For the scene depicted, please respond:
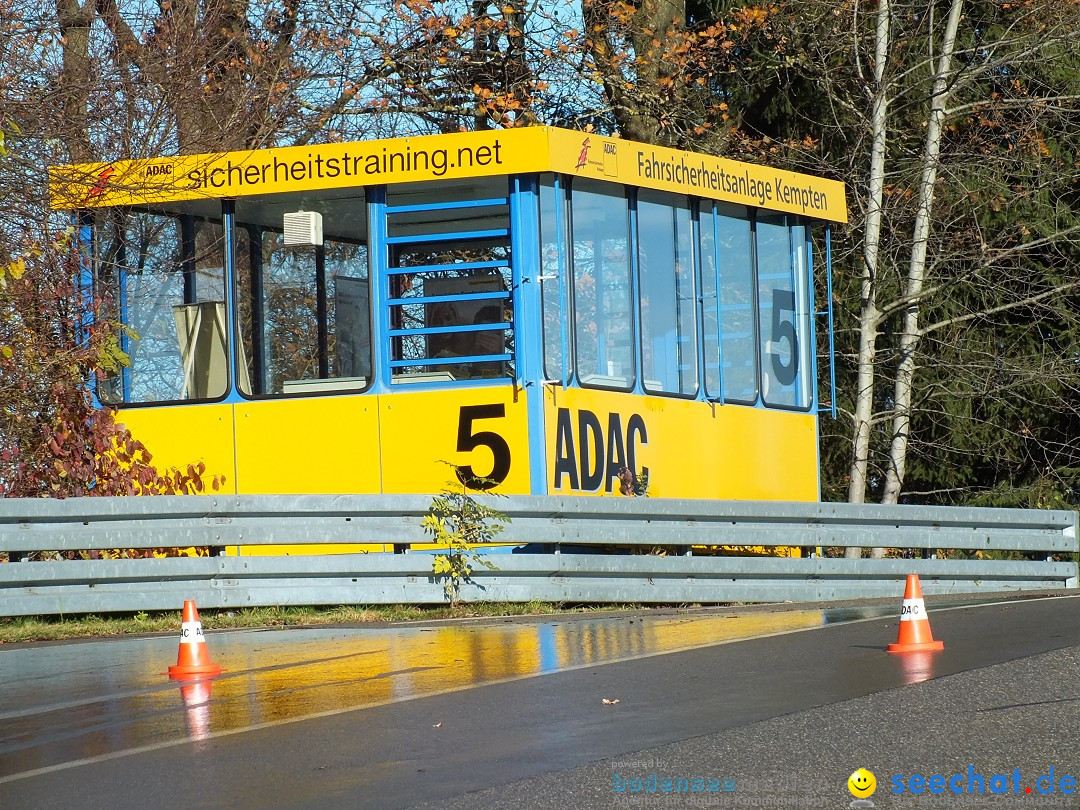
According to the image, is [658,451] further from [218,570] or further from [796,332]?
[218,570]

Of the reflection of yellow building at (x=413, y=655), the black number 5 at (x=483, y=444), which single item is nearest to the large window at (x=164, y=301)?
the black number 5 at (x=483, y=444)

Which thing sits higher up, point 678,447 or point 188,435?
point 188,435

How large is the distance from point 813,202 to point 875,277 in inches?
201

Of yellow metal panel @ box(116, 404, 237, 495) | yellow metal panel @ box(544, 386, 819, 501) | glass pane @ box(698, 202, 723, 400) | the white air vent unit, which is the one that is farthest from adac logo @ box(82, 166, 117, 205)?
glass pane @ box(698, 202, 723, 400)

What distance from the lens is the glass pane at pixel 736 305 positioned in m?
14.6

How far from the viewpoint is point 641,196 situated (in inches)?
541

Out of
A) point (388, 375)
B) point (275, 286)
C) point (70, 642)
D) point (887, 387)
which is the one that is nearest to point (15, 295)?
point (275, 286)

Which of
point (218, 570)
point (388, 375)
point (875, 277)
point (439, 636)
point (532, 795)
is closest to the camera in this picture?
point (532, 795)

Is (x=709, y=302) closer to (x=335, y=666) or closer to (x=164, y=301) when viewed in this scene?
(x=164, y=301)

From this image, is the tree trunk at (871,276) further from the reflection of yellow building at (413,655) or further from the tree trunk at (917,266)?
the reflection of yellow building at (413,655)

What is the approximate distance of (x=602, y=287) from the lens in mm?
13398

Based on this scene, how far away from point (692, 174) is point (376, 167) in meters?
2.88

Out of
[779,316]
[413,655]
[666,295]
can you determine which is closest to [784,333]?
[779,316]

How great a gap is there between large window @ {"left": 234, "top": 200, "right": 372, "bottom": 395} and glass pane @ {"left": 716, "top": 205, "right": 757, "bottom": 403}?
130 inches
